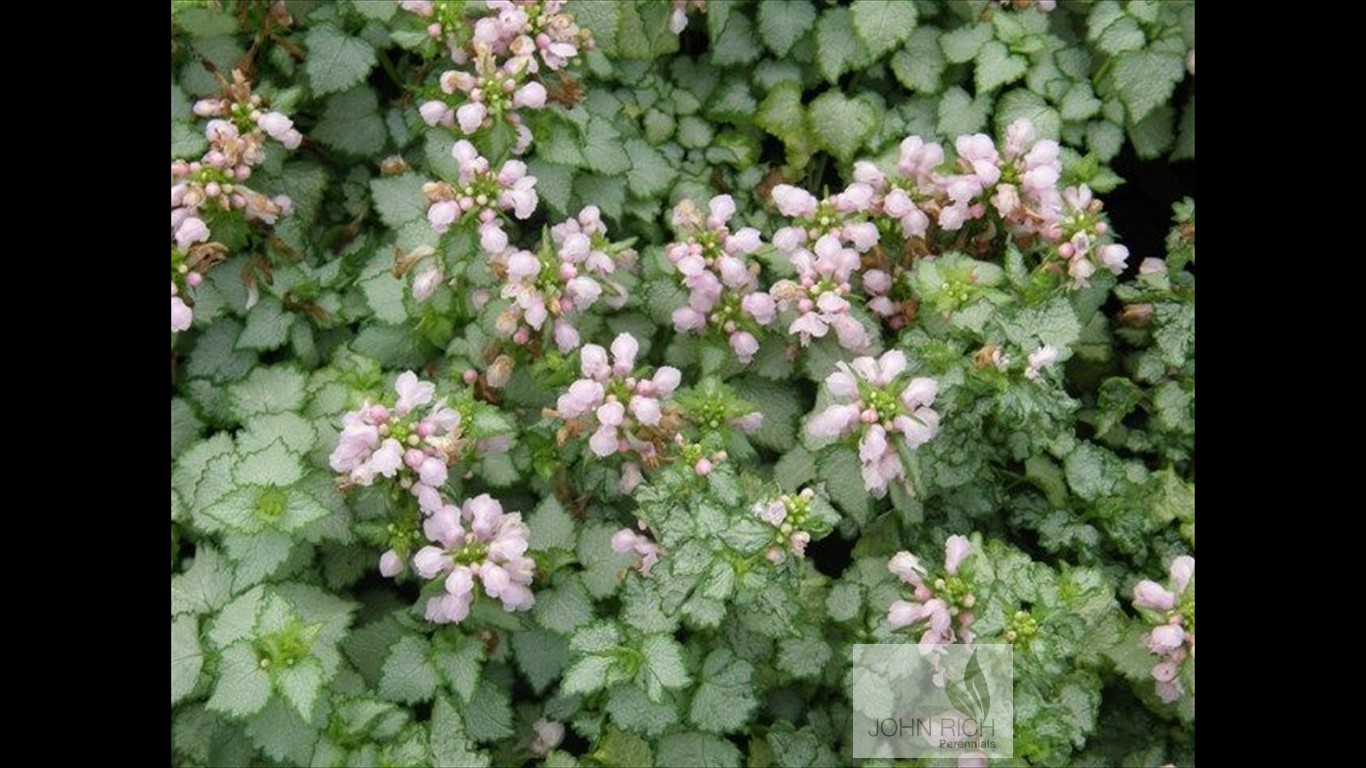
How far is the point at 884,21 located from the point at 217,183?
132 centimetres

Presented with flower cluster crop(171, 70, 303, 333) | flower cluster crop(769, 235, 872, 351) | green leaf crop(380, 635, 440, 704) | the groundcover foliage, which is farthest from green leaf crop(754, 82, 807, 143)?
green leaf crop(380, 635, 440, 704)

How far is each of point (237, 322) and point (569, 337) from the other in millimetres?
693

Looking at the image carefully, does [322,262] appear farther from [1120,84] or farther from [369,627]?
[1120,84]

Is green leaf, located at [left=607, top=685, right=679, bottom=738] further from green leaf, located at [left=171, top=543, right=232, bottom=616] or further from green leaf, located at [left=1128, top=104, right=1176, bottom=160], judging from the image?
green leaf, located at [left=1128, top=104, right=1176, bottom=160]

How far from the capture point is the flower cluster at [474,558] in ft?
5.56

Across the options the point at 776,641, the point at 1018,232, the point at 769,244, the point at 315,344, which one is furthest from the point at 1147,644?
the point at 315,344

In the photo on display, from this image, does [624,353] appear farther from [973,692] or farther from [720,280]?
[973,692]

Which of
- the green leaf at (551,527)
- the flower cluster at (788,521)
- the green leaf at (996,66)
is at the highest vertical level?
the green leaf at (996,66)

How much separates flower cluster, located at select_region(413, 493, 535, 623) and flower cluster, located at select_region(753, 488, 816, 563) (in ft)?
1.20

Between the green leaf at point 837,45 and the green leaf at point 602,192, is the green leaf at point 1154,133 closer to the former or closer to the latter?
the green leaf at point 837,45

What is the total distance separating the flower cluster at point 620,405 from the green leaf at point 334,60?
2.67 ft

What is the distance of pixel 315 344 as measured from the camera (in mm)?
2160

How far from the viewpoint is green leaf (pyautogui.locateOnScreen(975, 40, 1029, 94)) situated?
228cm

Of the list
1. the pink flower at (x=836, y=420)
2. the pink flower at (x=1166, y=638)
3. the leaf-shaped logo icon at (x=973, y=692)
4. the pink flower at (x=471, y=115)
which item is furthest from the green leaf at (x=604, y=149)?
the pink flower at (x=1166, y=638)
